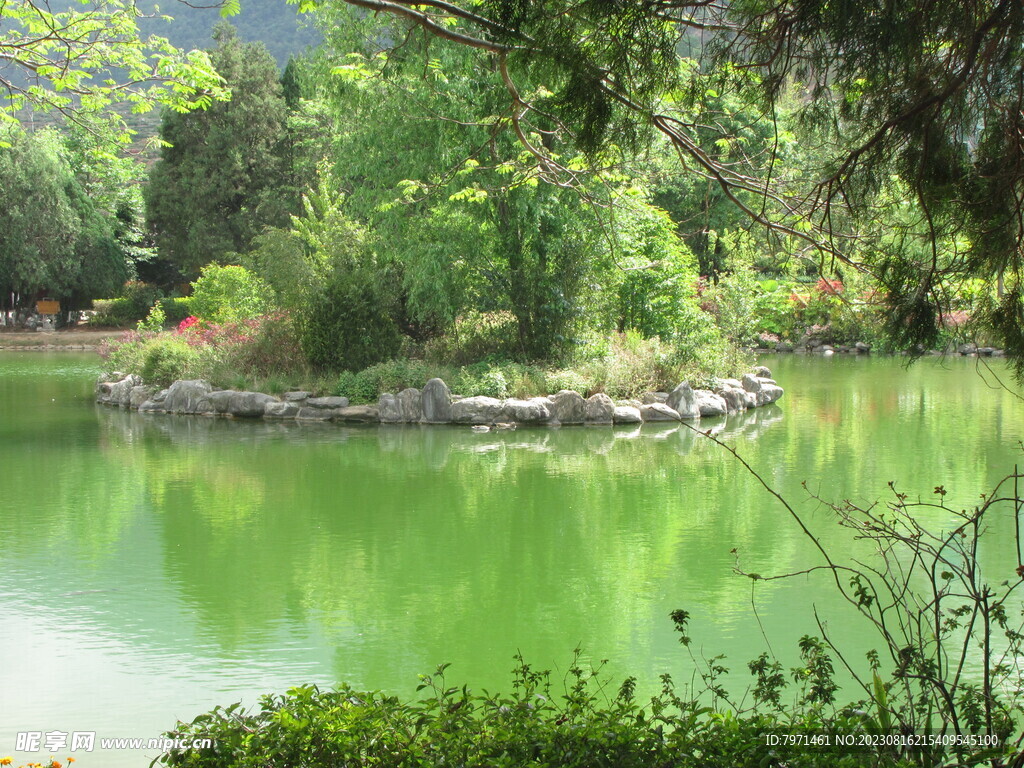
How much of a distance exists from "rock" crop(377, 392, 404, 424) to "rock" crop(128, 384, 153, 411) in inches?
157

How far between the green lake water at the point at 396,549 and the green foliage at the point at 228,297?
357 cm

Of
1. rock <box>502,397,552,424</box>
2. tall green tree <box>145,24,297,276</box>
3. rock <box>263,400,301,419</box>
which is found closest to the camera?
rock <box>502,397,552,424</box>

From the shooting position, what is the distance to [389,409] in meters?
11.9

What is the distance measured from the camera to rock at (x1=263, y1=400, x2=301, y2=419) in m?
12.3

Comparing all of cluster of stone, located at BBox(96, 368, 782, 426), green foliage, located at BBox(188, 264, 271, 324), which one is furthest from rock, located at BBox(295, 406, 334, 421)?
green foliage, located at BBox(188, 264, 271, 324)

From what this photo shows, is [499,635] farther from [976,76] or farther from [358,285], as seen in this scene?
[358,285]

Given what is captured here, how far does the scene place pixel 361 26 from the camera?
573 inches

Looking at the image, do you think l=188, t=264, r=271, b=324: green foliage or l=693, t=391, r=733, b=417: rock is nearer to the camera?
l=693, t=391, r=733, b=417: rock

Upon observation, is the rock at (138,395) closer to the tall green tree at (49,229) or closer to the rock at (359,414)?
the rock at (359,414)

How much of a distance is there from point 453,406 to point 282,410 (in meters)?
2.35

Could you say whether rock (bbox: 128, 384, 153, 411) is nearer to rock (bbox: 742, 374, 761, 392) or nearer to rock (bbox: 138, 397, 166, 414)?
rock (bbox: 138, 397, 166, 414)

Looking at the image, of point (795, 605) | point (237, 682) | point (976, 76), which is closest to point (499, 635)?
point (237, 682)

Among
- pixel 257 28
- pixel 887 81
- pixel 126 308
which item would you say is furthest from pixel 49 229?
pixel 257 28

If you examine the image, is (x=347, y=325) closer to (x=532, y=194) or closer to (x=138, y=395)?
(x=532, y=194)
